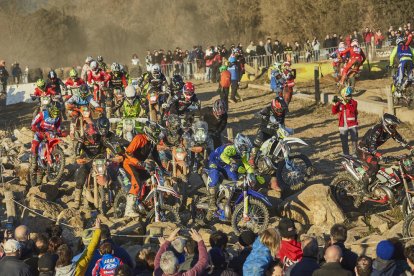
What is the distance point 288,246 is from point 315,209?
455cm

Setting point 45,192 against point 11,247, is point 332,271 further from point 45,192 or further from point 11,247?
point 45,192

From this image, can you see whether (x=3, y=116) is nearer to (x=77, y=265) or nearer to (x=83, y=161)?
(x=83, y=161)

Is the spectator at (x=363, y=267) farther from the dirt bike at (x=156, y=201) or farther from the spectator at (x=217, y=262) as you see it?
the dirt bike at (x=156, y=201)

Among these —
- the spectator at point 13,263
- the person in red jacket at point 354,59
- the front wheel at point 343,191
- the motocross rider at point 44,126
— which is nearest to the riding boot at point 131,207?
the motocross rider at point 44,126

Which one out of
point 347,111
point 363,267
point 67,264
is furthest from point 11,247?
point 347,111

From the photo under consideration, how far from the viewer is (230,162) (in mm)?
13109

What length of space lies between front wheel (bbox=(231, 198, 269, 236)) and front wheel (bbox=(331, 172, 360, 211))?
181 centimetres

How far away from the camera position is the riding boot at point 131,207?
45.0 feet

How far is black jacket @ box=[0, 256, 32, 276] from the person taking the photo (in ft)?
27.6

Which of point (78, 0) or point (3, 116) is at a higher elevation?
point (78, 0)

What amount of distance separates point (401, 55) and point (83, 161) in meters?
11.1

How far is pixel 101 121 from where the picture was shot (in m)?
14.8

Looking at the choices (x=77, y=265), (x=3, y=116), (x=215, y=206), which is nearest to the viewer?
(x=77, y=265)

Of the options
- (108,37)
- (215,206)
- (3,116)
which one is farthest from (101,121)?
(108,37)
